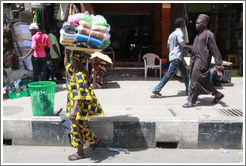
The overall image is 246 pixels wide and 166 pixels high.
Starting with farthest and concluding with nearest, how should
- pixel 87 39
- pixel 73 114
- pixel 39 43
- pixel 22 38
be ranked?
pixel 22 38 → pixel 39 43 → pixel 73 114 → pixel 87 39

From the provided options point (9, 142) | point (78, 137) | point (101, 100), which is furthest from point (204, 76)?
point (9, 142)

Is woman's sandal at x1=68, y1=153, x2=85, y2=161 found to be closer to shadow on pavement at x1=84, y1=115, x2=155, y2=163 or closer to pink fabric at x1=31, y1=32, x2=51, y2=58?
shadow on pavement at x1=84, y1=115, x2=155, y2=163

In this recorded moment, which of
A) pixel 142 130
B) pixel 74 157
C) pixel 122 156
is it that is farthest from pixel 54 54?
pixel 122 156

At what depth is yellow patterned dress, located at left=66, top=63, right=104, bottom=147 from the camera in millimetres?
3242

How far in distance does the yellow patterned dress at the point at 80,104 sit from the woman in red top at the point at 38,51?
131 inches

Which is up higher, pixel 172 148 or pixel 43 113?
pixel 43 113

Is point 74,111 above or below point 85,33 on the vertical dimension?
below

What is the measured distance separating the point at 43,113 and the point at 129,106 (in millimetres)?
1749

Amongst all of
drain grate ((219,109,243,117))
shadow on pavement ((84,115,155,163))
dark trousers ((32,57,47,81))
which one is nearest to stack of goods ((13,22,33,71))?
dark trousers ((32,57,47,81))

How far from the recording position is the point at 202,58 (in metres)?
4.66

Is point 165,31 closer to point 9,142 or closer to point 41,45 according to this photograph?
point 41,45

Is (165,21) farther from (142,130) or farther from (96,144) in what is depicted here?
(96,144)

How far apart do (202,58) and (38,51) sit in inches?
163

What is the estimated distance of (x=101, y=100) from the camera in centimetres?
573
